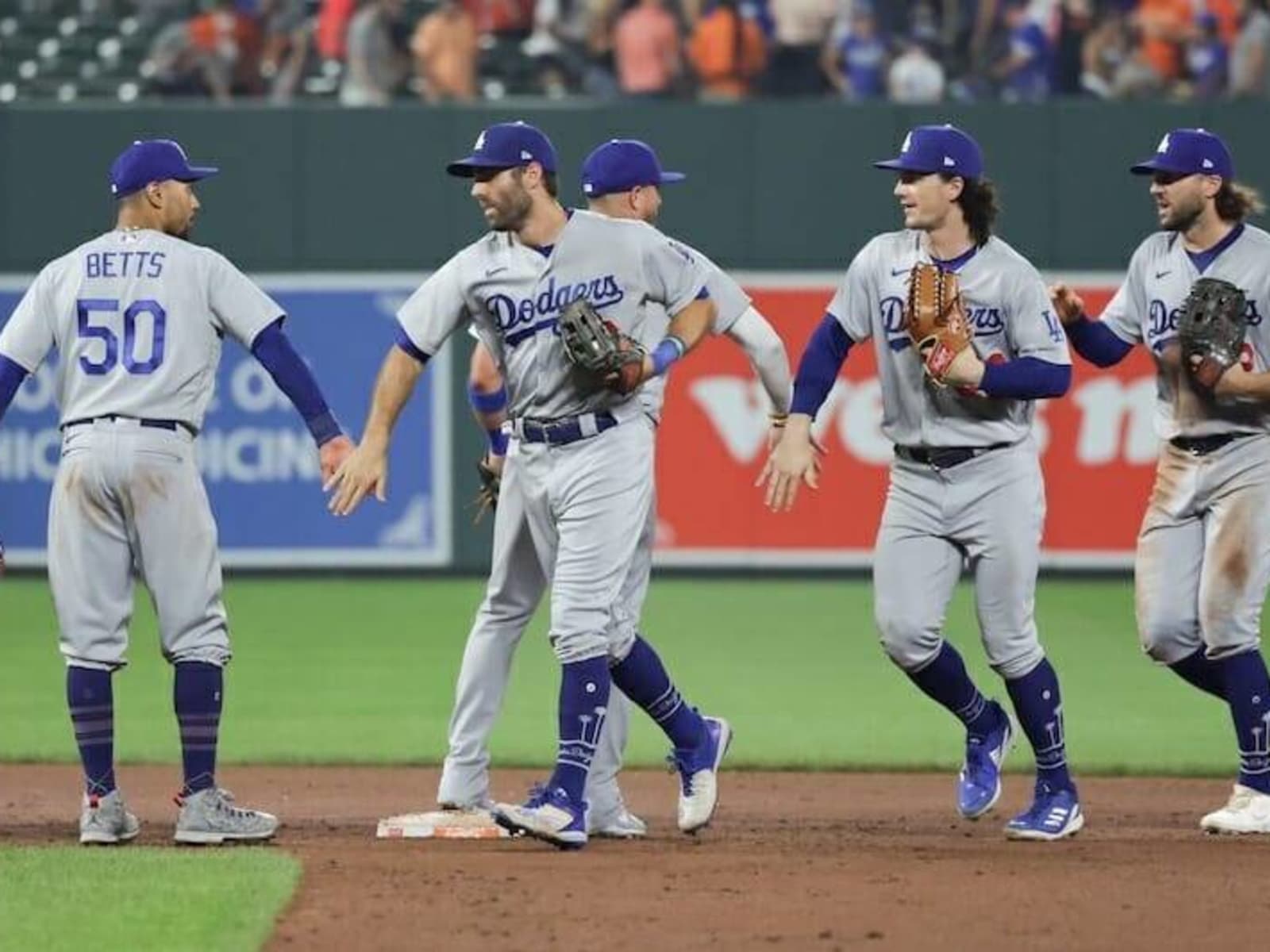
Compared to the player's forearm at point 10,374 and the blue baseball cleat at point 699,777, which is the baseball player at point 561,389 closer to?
the blue baseball cleat at point 699,777

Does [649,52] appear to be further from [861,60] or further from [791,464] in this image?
[791,464]

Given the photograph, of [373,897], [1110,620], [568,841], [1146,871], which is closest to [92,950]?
[373,897]

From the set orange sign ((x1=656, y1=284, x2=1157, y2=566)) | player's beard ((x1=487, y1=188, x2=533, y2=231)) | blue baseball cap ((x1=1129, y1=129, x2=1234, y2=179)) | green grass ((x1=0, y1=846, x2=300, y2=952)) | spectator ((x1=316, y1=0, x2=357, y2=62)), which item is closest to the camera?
green grass ((x1=0, y1=846, x2=300, y2=952))

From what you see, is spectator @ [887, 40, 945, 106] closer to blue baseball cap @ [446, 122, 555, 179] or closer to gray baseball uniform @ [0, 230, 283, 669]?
blue baseball cap @ [446, 122, 555, 179]

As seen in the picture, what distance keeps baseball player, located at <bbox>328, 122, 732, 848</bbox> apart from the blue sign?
895 cm

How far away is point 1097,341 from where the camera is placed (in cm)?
873

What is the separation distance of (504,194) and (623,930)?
238 cm

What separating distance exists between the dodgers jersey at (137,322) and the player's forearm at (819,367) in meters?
1.64

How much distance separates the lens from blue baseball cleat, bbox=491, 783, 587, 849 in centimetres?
762

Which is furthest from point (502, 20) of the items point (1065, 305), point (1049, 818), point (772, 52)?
point (1049, 818)

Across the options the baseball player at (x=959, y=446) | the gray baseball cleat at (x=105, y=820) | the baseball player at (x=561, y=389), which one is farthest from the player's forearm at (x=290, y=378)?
the baseball player at (x=959, y=446)

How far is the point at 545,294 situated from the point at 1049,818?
222cm

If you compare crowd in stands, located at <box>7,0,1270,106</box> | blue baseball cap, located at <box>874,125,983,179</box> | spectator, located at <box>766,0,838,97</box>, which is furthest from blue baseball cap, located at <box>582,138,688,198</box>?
spectator, located at <box>766,0,838,97</box>

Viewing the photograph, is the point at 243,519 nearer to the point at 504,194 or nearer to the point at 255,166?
the point at 255,166
